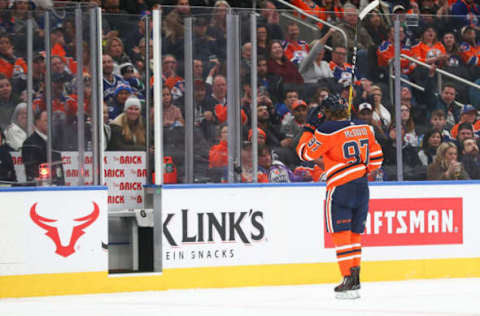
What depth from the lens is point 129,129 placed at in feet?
24.5

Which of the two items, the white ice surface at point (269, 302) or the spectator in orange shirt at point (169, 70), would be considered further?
the spectator in orange shirt at point (169, 70)

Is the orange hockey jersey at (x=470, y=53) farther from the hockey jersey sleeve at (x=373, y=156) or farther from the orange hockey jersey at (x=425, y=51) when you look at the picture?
the hockey jersey sleeve at (x=373, y=156)

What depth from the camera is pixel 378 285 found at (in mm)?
7301

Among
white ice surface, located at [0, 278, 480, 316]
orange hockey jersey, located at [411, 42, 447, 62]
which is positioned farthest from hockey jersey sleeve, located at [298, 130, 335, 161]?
orange hockey jersey, located at [411, 42, 447, 62]

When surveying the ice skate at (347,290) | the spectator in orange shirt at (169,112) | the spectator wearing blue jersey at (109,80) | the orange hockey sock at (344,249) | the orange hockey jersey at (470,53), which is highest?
the orange hockey jersey at (470,53)

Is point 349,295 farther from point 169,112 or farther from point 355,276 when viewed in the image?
point 169,112

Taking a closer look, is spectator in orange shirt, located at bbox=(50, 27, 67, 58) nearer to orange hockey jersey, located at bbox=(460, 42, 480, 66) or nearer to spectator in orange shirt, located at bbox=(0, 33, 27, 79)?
spectator in orange shirt, located at bbox=(0, 33, 27, 79)

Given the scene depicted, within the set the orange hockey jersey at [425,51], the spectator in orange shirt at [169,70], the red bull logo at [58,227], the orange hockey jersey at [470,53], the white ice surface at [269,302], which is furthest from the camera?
the orange hockey jersey at [470,53]

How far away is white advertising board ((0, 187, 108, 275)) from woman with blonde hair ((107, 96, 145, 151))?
71cm

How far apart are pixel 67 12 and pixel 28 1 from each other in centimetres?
31

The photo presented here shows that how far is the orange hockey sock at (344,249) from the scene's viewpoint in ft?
21.2

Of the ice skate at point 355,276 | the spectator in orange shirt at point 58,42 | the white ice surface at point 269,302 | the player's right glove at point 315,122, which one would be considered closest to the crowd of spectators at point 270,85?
the spectator in orange shirt at point 58,42

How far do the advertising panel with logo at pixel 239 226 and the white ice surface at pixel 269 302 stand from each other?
0.90 feet

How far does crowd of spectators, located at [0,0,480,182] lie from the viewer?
6895 millimetres
